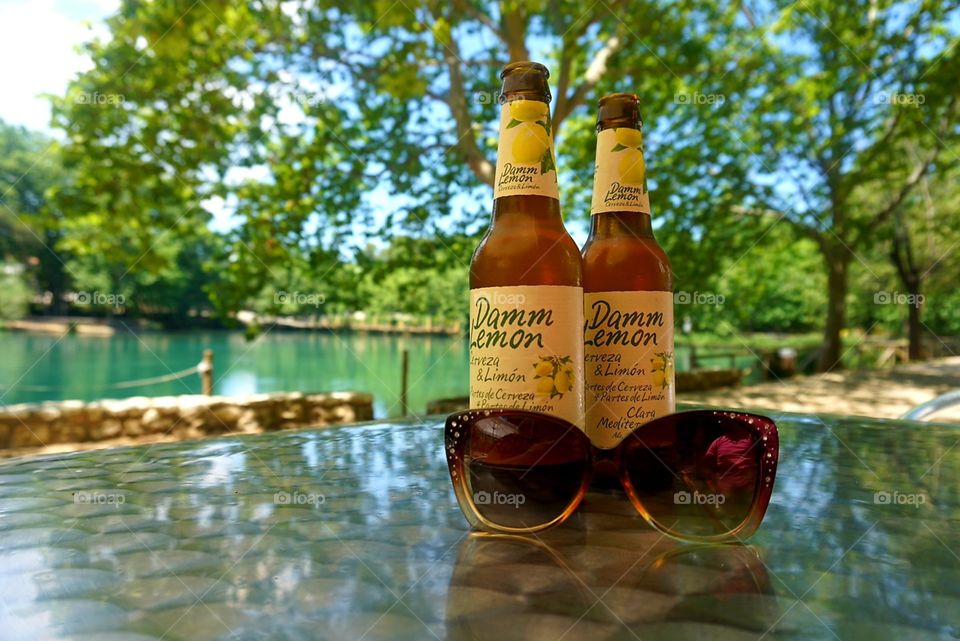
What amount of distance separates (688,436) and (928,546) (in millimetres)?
149

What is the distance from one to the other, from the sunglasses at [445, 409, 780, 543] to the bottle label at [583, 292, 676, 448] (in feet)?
0.40

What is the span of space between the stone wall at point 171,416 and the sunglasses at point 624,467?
10.2ft

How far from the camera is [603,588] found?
298 mm

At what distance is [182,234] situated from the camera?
3.59m

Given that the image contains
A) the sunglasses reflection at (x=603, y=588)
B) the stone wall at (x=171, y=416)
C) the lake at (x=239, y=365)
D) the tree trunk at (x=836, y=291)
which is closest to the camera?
the sunglasses reflection at (x=603, y=588)

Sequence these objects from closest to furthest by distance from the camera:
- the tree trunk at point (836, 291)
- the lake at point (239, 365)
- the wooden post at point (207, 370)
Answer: the wooden post at point (207, 370) < the lake at point (239, 365) < the tree trunk at point (836, 291)

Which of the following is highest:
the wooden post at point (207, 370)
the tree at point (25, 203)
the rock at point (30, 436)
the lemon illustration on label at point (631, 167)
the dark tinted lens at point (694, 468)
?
the tree at point (25, 203)

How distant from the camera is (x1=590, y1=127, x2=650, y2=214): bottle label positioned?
23.1 inches

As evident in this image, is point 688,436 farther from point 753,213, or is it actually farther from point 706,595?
A: point 753,213

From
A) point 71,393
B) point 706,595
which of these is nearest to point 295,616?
point 706,595

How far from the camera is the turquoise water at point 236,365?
496cm

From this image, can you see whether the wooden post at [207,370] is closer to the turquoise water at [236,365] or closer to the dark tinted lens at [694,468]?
the turquoise water at [236,365]

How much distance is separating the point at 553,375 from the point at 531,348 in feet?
0.10

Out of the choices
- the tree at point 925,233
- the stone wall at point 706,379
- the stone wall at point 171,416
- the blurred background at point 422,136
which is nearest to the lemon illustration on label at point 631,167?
the blurred background at point 422,136
